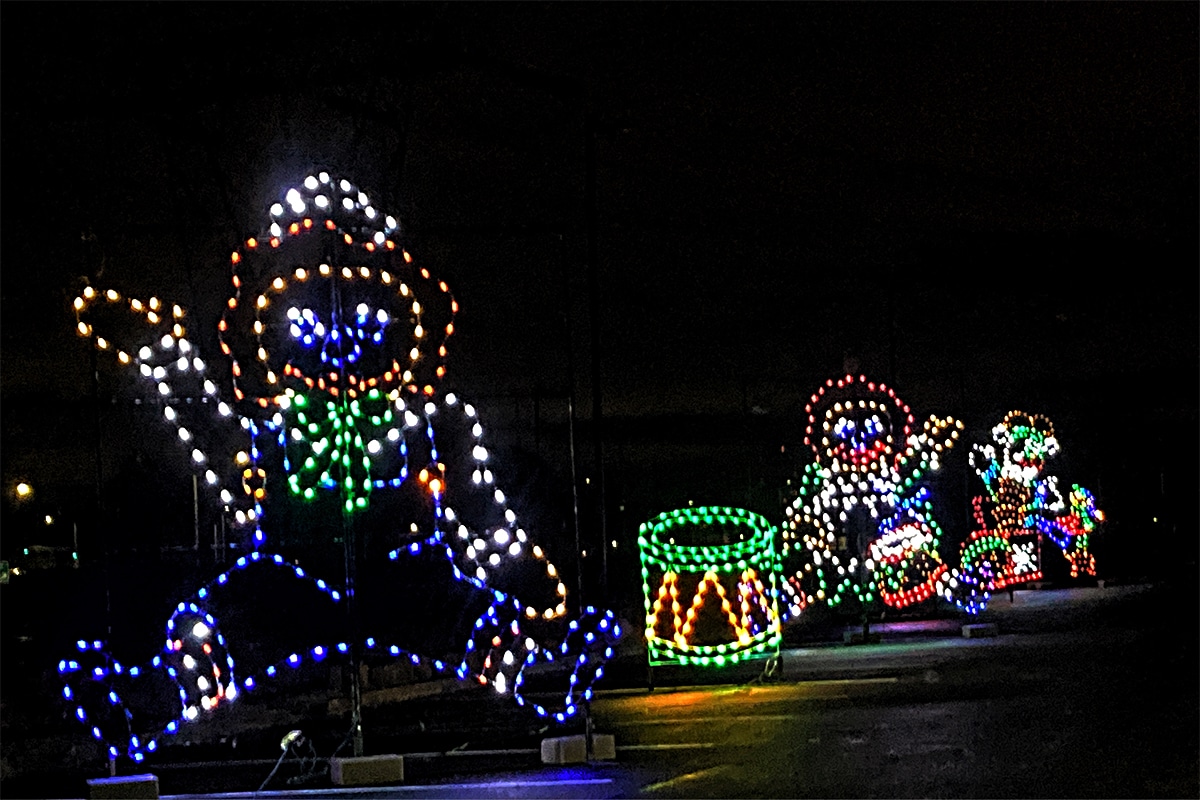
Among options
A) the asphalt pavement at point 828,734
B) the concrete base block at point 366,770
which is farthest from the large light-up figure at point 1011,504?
the concrete base block at point 366,770

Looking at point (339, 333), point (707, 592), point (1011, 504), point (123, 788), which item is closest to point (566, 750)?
point (123, 788)

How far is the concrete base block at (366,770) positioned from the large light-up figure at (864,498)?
31.4 feet

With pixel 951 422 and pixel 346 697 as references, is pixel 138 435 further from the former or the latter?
pixel 951 422

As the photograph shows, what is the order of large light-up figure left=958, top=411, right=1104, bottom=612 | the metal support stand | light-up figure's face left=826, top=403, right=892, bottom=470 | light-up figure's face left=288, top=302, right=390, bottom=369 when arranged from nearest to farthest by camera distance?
1. light-up figure's face left=288, top=302, right=390, bottom=369
2. the metal support stand
3. light-up figure's face left=826, top=403, right=892, bottom=470
4. large light-up figure left=958, top=411, right=1104, bottom=612

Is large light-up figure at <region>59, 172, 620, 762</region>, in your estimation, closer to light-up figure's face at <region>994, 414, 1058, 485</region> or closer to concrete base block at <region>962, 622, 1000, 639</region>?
concrete base block at <region>962, 622, 1000, 639</region>

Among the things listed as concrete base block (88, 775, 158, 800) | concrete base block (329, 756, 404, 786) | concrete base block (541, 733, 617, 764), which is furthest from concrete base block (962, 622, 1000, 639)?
concrete base block (88, 775, 158, 800)

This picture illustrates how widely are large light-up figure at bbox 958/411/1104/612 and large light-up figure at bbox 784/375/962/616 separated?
111 inches

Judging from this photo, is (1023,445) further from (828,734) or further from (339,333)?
(339,333)

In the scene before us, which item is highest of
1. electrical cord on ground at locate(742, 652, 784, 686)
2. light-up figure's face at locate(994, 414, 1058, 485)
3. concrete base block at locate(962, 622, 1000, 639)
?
light-up figure's face at locate(994, 414, 1058, 485)

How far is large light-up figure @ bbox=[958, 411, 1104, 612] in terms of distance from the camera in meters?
25.1

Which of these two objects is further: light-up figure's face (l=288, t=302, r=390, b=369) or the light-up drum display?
the light-up drum display

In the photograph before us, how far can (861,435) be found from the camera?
20.5 m

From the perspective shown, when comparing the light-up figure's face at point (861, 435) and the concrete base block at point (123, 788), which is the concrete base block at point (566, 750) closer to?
the concrete base block at point (123, 788)

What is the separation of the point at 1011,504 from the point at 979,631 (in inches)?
115
